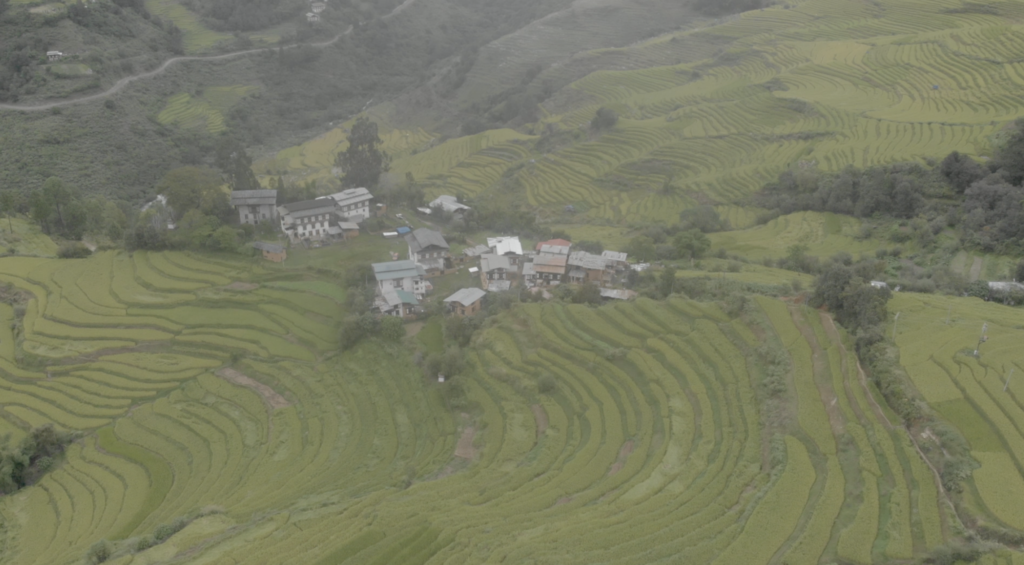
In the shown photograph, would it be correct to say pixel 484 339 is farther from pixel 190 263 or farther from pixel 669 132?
pixel 669 132

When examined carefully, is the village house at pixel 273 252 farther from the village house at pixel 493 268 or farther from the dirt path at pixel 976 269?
the dirt path at pixel 976 269

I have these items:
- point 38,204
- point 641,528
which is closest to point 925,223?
point 641,528

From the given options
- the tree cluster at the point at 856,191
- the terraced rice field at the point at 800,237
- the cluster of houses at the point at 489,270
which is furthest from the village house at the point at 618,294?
the tree cluster at the point at 856,191

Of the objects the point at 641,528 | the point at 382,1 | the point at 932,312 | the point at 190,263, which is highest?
the point at 382,1

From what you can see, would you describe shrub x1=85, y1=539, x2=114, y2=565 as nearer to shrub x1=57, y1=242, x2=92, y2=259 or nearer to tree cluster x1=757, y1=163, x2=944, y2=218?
shrub x1=57, y1=242, x2=92, y2=259

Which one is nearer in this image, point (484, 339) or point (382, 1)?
point (484, 339)

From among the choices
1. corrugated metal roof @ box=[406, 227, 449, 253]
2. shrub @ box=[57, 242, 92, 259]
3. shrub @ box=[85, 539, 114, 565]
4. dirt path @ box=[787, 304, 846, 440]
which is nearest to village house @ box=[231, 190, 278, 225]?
shrub @ box=[57, 242, 92, 259]
